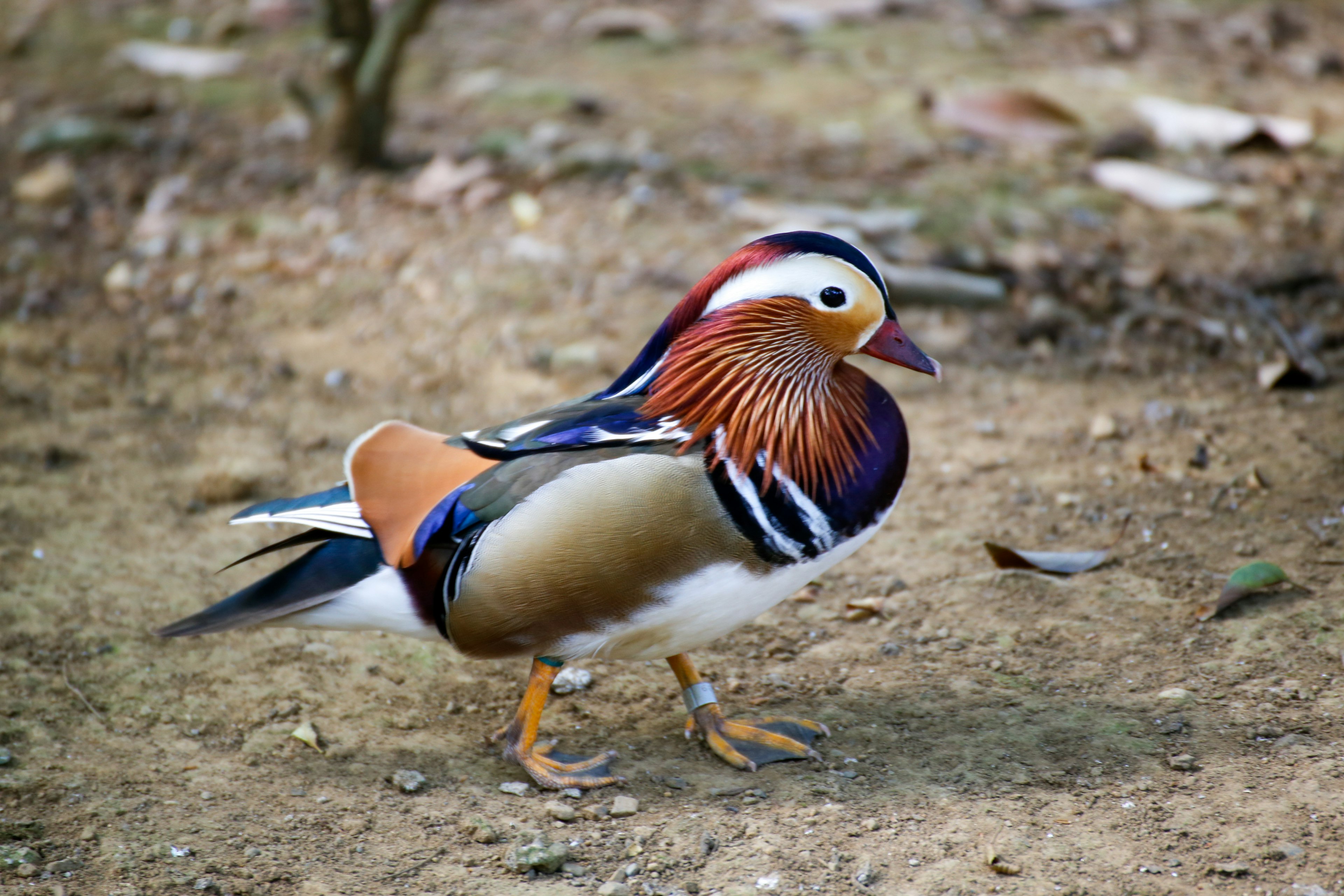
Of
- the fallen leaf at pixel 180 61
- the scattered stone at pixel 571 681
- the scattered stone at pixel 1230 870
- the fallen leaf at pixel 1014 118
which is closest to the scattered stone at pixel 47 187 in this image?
the fallen leaf at pixel 180 61

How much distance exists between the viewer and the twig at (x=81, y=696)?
115 inches

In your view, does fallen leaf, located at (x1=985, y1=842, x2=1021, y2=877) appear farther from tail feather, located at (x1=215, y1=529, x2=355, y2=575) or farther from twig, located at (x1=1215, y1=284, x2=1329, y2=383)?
twig, located at (x1=1215, y1=284, x2=1329, y2=383)

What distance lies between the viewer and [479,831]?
2568 millimetres

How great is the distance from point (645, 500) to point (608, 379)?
206cm

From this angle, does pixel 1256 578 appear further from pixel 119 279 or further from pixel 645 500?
pixel 119 279

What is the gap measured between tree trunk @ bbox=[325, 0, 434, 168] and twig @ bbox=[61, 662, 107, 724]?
10.6ft

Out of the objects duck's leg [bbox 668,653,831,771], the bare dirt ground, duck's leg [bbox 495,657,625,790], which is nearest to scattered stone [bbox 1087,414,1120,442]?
the bare dirt ground

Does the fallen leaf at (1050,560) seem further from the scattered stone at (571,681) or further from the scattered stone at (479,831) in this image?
the scattered stone at (479,831)

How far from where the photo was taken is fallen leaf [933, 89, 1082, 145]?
20.0 ft

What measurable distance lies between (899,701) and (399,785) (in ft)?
3.94

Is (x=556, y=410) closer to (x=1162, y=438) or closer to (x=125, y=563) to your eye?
(x=125, y=563)

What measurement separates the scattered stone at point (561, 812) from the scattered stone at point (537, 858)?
16cm

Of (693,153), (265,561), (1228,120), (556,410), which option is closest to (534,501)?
(556,410)

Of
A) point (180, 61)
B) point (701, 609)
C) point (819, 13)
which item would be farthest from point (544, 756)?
point (819, 13)
